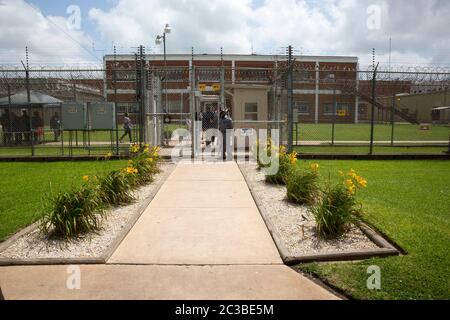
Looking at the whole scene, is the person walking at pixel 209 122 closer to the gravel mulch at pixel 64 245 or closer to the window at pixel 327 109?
the gravel mulch at pixel 64 245

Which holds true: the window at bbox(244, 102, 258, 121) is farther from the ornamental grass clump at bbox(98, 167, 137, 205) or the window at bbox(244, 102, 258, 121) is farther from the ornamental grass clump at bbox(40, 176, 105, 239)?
the ornamental grass clump at bbox(40, 176, 105, 239)

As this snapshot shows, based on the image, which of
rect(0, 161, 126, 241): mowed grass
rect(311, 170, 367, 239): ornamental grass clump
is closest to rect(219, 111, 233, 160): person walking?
rect(0, 161, 126, 241): mowed grass

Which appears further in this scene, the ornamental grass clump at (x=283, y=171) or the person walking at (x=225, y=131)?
the person walking at (x=225, y=131)

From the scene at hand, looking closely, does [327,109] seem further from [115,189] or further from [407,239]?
[407,239]

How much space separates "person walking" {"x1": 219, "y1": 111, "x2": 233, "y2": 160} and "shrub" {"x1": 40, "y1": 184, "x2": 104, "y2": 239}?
783 cm

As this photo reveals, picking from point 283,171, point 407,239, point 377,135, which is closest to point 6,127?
point 283,171

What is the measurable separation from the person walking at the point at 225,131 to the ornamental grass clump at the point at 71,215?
7.82m

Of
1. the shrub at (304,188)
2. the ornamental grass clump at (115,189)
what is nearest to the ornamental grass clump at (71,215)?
the ornamental grass clump at (115,189)

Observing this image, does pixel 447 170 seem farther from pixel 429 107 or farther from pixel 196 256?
pixel 429 107

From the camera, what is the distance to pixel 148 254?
508cm

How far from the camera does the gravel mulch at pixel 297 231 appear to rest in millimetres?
5199

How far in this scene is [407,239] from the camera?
17.6ft

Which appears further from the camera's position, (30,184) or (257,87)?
(257,87)

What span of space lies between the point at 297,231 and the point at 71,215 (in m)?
3.29
